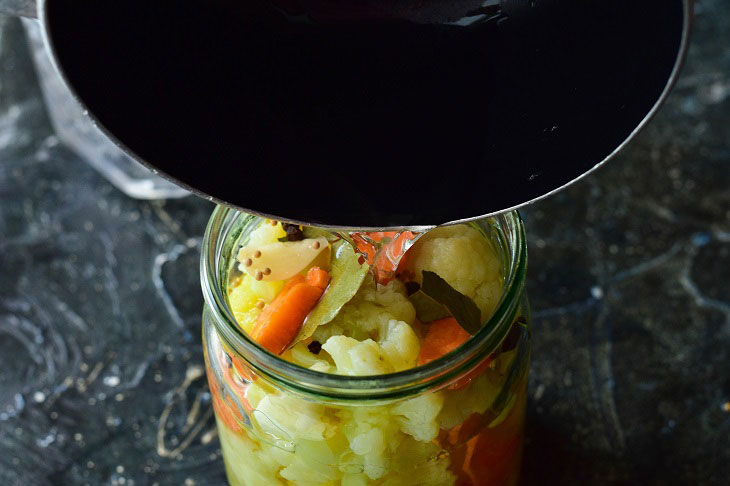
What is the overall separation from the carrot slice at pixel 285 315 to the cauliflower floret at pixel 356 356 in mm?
60

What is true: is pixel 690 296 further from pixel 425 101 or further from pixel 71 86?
pixel 71 86

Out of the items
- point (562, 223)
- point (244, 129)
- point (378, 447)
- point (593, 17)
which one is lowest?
point (562, 223)

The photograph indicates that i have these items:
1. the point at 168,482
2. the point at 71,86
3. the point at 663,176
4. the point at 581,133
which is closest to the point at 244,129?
the point at 71,86

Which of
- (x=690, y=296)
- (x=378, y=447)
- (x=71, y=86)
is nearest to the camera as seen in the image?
(x=71, y=86)

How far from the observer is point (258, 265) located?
0.88 metres

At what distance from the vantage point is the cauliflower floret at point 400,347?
0.81m

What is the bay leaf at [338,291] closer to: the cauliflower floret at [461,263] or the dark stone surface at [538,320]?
the cauliflower floret at [461,263]

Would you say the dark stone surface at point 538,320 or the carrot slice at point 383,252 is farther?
the dark stone surface at point 538,320

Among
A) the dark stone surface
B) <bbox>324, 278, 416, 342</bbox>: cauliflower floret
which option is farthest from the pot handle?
the dark stone surface

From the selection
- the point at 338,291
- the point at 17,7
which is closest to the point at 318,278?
the point at 338,291

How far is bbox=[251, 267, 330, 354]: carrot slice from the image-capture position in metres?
0.85

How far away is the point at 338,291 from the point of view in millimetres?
856

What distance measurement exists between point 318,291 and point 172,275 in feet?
1.62

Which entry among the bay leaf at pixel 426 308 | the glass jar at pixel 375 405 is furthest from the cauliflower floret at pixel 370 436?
the bay leaf at pixel 426 308
